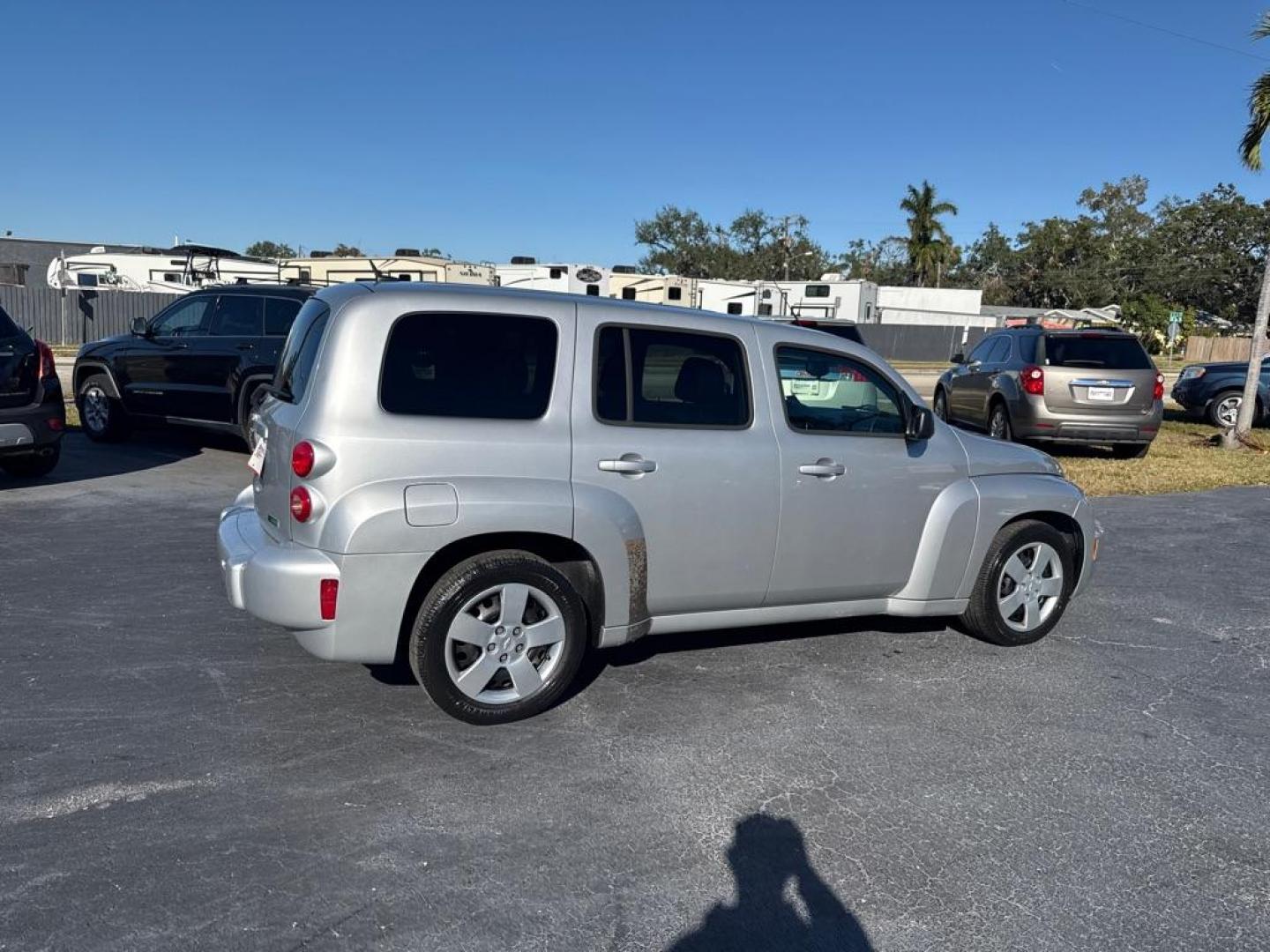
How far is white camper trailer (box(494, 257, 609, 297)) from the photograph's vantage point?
90.8 ft

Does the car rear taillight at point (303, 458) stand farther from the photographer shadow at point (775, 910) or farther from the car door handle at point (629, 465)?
the photographer shadow at point (775, 910)

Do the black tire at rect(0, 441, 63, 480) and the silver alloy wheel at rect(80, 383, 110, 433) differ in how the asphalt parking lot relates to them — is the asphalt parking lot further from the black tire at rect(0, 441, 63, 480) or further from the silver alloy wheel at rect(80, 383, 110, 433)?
the silver alloy wheel at rect(80, 383, 110, 433)

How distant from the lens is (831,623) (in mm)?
6141

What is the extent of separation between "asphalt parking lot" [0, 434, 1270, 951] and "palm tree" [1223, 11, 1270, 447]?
10442 mm

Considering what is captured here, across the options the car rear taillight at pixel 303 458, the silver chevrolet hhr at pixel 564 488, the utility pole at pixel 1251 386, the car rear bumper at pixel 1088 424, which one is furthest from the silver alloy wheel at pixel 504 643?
the utility pole at pixel 1251 386

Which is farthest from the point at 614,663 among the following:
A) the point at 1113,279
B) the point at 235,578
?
the point at 1113,279

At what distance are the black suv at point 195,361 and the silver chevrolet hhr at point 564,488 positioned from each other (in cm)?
587

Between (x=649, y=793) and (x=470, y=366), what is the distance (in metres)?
1.90

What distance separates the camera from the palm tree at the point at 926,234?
66.3 metres

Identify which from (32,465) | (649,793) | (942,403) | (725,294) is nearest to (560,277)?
(725,294)

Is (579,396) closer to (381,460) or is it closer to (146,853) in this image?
(381,460)

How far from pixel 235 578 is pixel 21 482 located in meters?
6.31

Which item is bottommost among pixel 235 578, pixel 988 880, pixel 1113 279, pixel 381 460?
pixel 988 880

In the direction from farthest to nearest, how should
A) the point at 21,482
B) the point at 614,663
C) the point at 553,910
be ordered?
1. the point at 21,482
2. the point at 614,663
3. the point at 553,910
